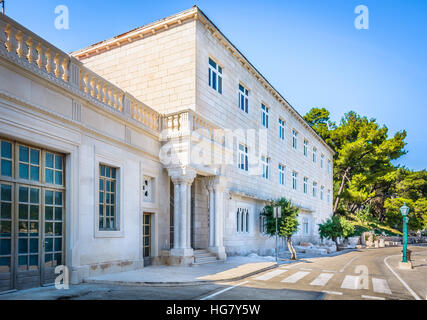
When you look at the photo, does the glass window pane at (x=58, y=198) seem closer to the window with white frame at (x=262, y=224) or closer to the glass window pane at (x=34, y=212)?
the glass window pane at (x=34, y=212)

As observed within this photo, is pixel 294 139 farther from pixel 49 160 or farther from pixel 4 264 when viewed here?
pixel 4 264

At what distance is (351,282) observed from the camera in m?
11.1

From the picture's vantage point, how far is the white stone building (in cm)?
877

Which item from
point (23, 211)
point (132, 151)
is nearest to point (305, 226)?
point (132, 151)

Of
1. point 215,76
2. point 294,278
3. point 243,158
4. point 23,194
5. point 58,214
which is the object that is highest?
point 215,76

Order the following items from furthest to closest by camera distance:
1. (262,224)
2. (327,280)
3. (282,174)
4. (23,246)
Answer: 1. (282,174)
2. (262,224)
3. (327,280)
4. (23,246)

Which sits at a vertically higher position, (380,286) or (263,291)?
(263,291)

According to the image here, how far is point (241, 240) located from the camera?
2038cm

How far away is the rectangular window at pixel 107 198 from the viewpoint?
1156 centimetres

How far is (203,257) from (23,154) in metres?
8.87

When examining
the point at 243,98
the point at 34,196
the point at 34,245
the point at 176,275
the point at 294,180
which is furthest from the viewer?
the point at 294,180

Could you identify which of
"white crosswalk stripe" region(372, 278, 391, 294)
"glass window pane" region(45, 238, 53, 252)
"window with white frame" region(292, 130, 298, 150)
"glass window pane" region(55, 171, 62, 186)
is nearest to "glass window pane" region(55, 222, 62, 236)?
"glass window pane" region(45, 238, 53, 252)

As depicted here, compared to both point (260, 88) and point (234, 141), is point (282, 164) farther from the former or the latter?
point (234, 141)

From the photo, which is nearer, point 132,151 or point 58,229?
point 58,229
